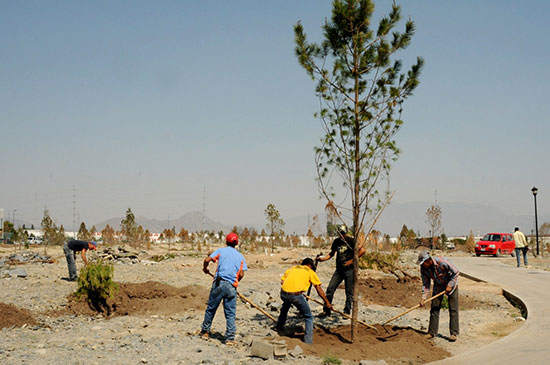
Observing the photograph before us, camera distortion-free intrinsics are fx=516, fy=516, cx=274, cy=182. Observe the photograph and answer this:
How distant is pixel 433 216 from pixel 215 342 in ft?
118

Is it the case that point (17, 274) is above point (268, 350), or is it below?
above

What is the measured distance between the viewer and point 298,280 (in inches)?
326

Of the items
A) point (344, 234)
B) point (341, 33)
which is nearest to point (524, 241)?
point (344, 234)

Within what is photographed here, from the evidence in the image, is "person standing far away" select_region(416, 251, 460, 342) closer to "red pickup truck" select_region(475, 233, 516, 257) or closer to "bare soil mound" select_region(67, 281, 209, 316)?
"bare soil mound" select_region(67, 281, 209, 316)

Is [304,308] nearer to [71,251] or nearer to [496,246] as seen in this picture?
[71,251]

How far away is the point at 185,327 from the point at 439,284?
14.9ft

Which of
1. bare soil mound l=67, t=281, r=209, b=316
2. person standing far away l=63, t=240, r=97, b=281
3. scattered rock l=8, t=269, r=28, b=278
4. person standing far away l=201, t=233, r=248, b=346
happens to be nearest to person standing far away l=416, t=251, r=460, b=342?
person standing far away l=201, t=233, r=248, b=346

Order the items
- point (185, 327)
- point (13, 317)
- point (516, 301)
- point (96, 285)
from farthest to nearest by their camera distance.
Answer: point (516, 301)
point (96, 285)
point (13, 317)
point (185, 327)

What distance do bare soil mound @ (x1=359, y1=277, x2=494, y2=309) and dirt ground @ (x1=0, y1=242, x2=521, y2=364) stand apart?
1.2 inches

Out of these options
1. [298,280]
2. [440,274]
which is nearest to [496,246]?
[440,274]

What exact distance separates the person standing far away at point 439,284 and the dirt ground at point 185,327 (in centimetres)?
27

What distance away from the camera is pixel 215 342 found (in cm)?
813

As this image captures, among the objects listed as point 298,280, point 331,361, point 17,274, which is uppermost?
point 298,280

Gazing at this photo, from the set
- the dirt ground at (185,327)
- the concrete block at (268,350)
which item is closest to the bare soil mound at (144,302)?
the dirt ground at (185,327)
